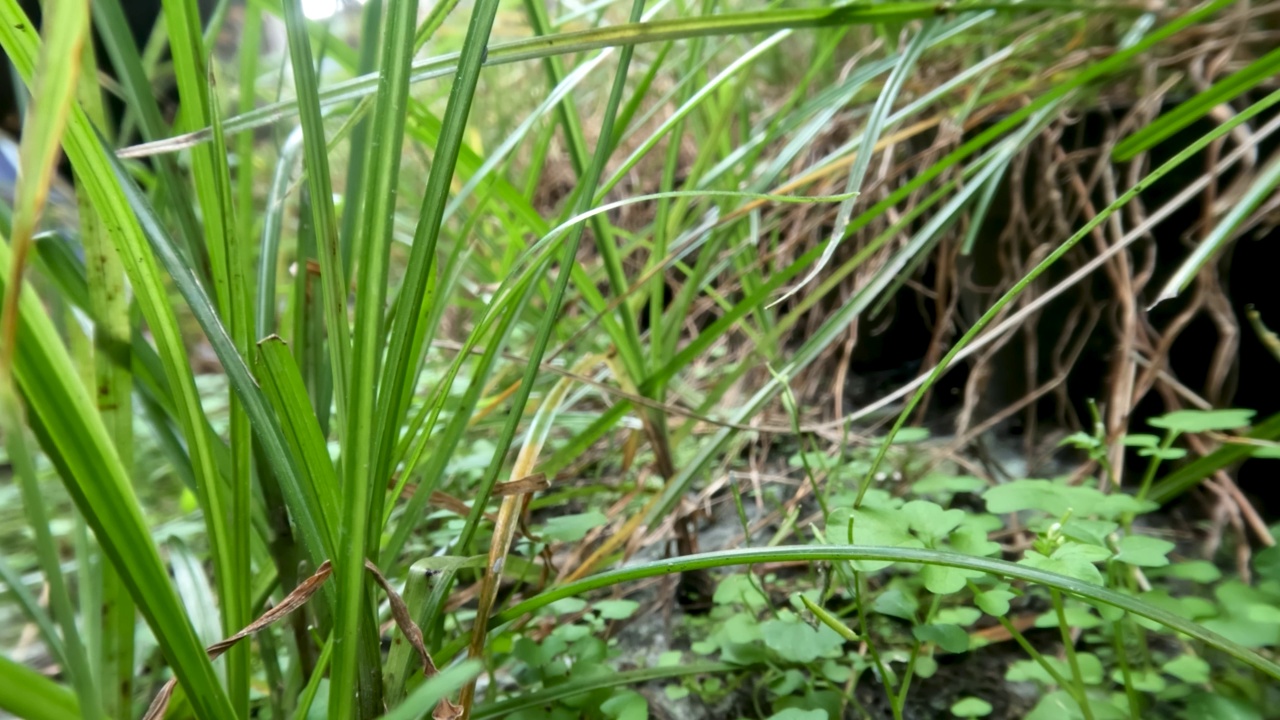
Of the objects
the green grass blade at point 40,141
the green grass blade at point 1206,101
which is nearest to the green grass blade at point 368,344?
the green grass blade at point 40,141

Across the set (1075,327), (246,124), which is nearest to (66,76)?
(246,124)

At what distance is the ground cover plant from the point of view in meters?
0.29

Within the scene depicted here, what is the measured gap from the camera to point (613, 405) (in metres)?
0.57

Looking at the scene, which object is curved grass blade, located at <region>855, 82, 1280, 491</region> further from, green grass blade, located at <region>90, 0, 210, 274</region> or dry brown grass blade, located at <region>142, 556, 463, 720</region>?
green grass blade, located at <region>90, 0, 210, 274</region>

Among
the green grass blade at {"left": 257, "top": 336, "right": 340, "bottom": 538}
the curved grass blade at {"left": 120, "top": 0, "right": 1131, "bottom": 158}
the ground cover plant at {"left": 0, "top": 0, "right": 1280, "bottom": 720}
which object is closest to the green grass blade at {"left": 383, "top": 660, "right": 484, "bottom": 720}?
the ground cover plant at {"left": 0, "top": 0, "right": 1280, "bottom": 720}

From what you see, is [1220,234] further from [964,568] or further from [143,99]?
[143,99]

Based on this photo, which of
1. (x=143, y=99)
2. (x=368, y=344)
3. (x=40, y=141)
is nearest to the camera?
(x=40, y=141)

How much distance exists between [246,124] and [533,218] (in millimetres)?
214

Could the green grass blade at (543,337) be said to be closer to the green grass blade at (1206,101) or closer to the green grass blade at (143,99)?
the green grass blade at (143,99)

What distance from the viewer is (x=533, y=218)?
553 mm

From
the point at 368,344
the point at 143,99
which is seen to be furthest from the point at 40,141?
the point at 143,99

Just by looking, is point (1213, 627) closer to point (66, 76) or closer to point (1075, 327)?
point (1075, 327)

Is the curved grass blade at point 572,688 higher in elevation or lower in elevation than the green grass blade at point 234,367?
lower

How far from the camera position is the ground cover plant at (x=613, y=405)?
286mm
